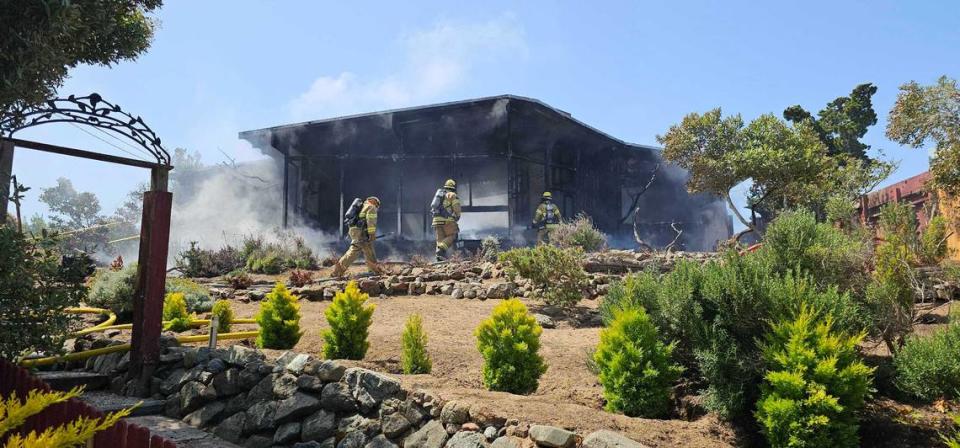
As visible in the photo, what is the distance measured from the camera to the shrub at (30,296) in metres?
5.34

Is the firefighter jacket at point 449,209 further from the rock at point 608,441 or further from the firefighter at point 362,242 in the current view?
the rock at point 608,441

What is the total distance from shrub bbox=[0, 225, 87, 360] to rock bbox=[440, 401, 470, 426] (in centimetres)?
380

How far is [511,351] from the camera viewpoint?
5.45 m

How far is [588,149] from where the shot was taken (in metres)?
26.3

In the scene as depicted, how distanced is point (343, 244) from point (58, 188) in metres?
32.1

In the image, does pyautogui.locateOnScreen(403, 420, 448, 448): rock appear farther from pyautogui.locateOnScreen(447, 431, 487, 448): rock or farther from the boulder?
the boulder

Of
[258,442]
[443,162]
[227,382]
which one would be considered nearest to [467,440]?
[258,442]

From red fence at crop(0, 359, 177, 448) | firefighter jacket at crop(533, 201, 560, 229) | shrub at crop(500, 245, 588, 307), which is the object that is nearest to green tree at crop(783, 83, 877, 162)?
firefighter jacket at crop(533, 201, 560, 229)

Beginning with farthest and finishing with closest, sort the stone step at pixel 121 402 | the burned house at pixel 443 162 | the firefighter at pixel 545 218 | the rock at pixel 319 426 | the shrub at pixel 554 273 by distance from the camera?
the burned house at pixel 443 162 → the firefighter at pixel 545 218 → the shrub at pixel 554 273 → the stone step at pixel 121 402 → the rock at pixel 319 426

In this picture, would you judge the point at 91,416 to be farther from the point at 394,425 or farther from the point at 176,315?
the point at 176,315

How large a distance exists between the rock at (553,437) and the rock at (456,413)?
0.62 m

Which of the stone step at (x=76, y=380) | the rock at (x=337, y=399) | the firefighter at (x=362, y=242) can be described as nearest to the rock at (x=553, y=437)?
the rock at (x=337, y=399)

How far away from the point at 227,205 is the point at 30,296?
2429cm

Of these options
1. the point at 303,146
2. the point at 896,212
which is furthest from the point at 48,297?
the point at 303,146
